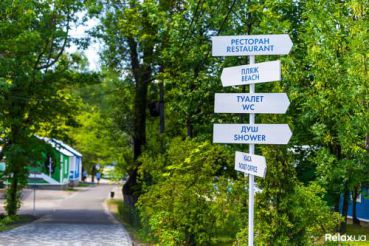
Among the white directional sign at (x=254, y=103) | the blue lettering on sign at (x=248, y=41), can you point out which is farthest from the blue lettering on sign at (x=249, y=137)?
the blue lettering on sign at (x=248, y=41)

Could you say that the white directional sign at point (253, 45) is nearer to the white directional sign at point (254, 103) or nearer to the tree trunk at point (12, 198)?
the white directional sign at point (254, 103)

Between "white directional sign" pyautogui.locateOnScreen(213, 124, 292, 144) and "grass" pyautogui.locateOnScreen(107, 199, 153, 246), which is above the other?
"white directional sign" pyautogui.locateOnScreen(213, 124, 292, 144)

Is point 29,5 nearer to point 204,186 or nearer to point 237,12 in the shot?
point 237,12

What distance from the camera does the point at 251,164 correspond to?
7082mm

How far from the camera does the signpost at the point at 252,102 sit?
703 centimetres

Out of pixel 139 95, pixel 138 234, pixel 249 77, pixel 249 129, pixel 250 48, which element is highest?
pixel 139 95

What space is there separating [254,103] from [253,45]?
0.77 m

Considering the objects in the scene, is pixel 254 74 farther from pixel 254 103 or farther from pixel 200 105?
pixel 200 105

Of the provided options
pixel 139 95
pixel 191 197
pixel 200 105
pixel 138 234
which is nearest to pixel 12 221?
pixel 139 95

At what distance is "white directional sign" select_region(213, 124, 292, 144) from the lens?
23.1ft

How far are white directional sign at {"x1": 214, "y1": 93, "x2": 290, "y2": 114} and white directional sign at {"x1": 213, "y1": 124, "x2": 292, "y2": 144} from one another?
208 mm

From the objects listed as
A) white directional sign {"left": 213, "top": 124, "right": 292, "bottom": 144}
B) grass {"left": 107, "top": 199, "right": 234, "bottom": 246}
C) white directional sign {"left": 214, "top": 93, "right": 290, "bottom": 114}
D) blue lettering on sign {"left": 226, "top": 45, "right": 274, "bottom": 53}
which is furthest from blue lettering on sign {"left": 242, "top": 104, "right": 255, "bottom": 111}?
grass {"left": 107, "top": 199, "right": 234, "bottom": 246}

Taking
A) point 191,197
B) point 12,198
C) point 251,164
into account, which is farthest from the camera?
point 12,198

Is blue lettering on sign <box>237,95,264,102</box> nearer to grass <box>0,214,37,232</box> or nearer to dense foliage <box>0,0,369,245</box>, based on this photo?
dense foliage <box>0,0,369,245</box>
